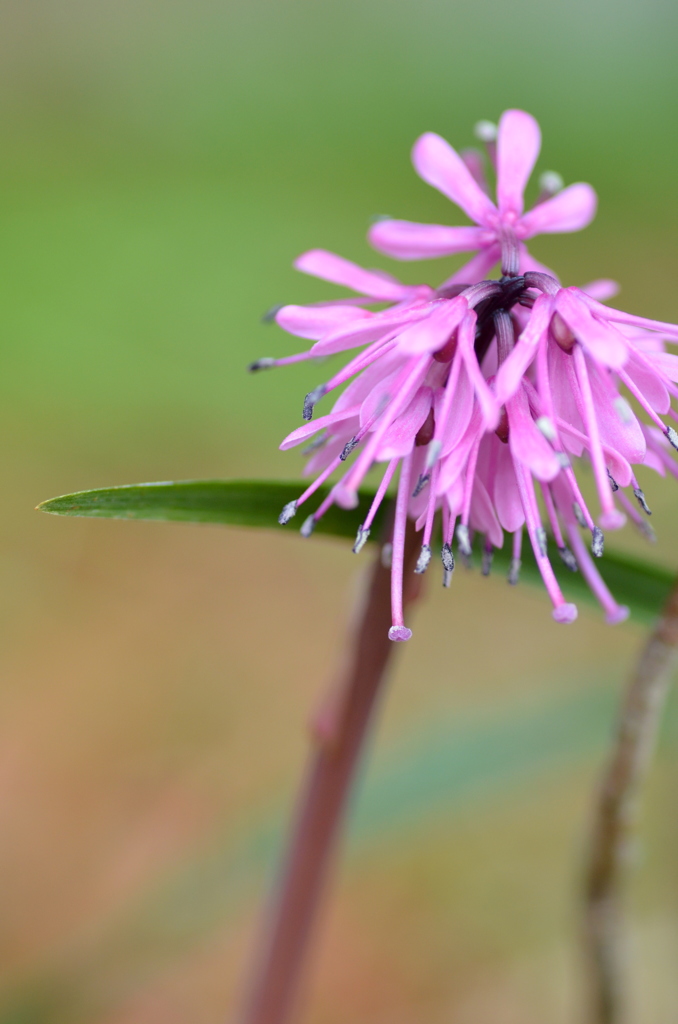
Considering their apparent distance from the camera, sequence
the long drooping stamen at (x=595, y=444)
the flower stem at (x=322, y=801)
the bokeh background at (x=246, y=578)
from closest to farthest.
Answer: the long drooping stamen at (x=595, y=444) < the flower stem at (x=322, y=801) < the bokeh background at (x=246, y=578)

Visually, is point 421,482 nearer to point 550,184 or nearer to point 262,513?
point 262,513

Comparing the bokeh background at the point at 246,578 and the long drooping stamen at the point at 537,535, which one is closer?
the long drooping stamen at the point at 537,535

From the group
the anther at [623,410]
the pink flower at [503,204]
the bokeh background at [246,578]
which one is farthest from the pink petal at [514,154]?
the bokeh background at [246,578]

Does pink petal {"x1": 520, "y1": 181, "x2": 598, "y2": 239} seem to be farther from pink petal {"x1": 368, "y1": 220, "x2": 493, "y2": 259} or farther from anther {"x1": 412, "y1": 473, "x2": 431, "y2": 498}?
anther {"x1": 412, "y1": 473, "x2": 431, "y2": 498}

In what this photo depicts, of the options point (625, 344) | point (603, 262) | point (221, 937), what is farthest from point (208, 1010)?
point (603, 262)

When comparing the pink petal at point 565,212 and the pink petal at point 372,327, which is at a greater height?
the pink petal at point 565,212

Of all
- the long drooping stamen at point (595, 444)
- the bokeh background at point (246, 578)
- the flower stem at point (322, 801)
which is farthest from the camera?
the bokeh background at point (246, 578)

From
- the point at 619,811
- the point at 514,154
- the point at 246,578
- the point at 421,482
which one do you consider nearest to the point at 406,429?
the point at 421,482

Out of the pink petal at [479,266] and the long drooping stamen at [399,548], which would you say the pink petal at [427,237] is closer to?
the pink petal at [479,266]
